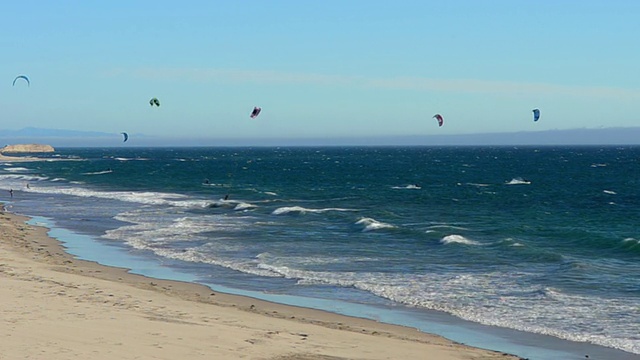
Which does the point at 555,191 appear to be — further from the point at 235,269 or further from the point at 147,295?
the point at 147,295

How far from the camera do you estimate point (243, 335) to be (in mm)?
15766

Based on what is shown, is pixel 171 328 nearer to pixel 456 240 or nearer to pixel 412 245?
pixel 412 245

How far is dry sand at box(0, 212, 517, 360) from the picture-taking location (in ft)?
45.7

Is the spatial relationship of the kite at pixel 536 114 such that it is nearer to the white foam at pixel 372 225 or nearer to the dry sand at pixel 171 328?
the white foam at pixel 372 225

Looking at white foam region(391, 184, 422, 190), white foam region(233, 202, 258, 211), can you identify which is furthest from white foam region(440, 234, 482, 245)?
white foam region(391, 184, 422, 190)

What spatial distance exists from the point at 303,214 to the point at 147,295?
1061 inches

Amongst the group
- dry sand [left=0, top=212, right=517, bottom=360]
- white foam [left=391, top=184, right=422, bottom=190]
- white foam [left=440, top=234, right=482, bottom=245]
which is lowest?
white foam [left=391, top=184, right=422, bottom=190]

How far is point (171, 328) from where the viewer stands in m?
15.9

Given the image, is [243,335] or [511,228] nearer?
[243,335]

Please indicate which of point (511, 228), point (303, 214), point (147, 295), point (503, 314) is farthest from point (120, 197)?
point (503, 314)

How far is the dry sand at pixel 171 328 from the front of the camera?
1393 cm

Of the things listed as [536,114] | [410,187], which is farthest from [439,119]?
[410,187]

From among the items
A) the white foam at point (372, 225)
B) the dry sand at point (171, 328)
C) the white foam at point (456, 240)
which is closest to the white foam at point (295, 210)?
the white foam at point (372, 225)

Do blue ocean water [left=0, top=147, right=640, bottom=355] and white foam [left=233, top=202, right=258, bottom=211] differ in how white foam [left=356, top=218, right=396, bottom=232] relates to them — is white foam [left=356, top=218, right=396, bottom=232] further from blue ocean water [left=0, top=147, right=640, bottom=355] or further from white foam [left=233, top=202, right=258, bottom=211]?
white foam [left=233, top=202, right=258, bottom=211]
